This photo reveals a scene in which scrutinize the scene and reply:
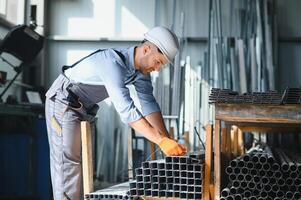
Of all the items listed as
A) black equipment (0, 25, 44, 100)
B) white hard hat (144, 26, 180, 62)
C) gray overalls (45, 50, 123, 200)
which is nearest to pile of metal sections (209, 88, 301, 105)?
white hard hat (144, 26, 180, 62)

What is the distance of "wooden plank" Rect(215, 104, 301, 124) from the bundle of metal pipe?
23 centimetres

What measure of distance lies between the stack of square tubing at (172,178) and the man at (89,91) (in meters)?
0.34

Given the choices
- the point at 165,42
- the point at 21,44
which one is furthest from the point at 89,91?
the point at 21,44

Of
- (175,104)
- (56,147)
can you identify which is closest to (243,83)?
(175,104)

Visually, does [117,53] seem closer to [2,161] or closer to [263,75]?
[2,161]

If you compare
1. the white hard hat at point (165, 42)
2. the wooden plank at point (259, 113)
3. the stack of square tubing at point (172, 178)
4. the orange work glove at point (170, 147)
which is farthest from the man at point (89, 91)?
the wooden plank at point (259, 113)

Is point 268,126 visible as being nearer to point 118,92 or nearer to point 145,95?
point 145,95

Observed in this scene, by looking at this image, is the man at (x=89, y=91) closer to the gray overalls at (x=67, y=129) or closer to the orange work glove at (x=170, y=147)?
the gray overalls at (x=67, y=129)

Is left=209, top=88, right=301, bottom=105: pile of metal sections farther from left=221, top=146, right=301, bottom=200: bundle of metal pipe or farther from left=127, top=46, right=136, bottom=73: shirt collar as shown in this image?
left=127, top=46, right=136, bottom=73: shirt collar

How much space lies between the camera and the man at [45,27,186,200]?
2.42 meters

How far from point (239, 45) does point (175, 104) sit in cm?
104

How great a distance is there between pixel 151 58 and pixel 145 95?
432mm

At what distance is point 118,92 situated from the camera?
2260mm

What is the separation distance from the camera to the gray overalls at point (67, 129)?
2613 mm
